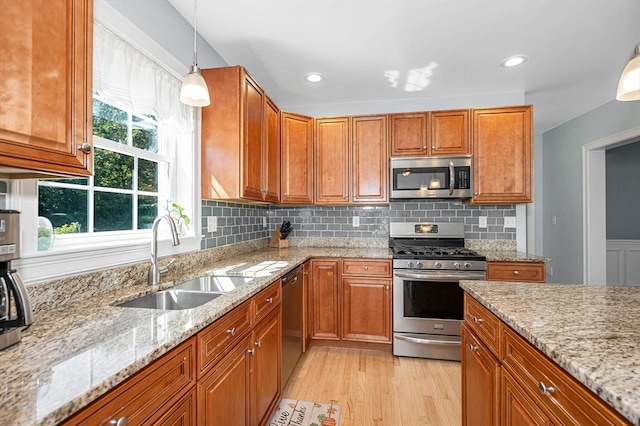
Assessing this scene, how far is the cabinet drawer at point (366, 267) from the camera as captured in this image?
110 inches

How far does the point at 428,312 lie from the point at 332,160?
172 centimetres

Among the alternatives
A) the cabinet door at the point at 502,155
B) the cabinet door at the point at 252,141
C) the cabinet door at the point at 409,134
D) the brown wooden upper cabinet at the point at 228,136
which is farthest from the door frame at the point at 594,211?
the brown wooden upper cabinet at the point at 228,136

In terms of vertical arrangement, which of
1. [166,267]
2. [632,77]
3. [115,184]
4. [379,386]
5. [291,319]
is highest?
[632,77]

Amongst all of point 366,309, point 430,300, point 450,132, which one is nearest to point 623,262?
point 450,132

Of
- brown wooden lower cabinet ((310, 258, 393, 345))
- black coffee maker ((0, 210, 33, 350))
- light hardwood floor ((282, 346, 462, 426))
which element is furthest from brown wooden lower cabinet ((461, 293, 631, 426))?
Result: black coffee maker ((0, 210, 33, 350))

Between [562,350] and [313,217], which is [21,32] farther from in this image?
[313,217]

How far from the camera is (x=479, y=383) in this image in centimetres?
131

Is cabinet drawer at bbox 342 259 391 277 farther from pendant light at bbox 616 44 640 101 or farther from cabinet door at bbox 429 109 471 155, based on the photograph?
pendant light at bbox 616 44 640 101

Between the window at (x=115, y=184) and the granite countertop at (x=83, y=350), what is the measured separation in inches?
16.4

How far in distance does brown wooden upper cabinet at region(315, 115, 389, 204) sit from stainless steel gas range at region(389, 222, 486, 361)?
0.76 m

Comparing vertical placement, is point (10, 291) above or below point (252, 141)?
below

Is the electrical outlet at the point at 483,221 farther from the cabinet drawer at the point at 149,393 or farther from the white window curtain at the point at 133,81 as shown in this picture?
the cabinet drawer at the point at 149,393

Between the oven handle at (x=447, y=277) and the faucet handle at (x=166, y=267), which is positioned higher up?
the faucet handle at (x=166, y=267)

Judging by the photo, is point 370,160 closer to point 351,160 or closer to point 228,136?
point 351,160
